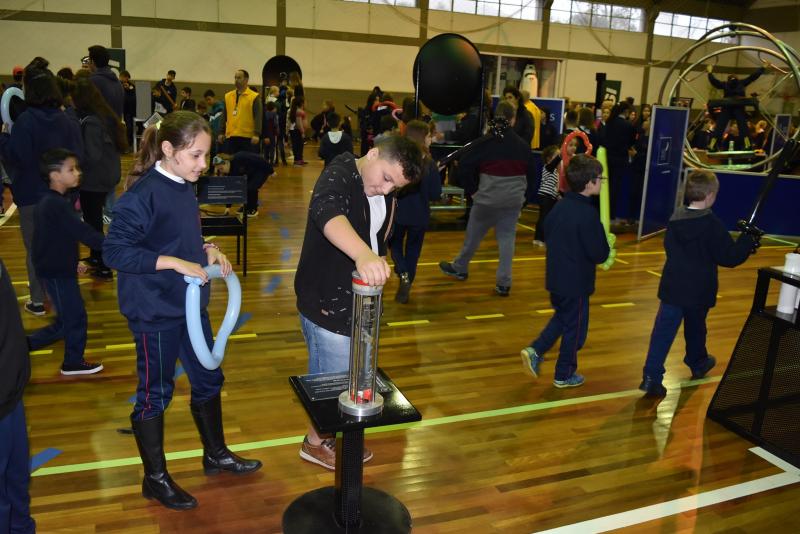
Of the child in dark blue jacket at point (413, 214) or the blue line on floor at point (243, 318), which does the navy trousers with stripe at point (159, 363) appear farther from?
the child in dark blue jacket at point (413, 214)

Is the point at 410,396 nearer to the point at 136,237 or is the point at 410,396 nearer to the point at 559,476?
the point at 559,476

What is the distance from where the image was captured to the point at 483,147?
19.4 ft

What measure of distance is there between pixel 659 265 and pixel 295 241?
4.23 metres

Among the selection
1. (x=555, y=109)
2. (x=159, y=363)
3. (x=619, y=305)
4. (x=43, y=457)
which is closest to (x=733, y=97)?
(x=555, y=109)

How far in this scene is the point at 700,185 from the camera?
3902 mm

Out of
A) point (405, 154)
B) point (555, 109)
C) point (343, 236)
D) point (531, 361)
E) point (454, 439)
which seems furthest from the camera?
point (555, 109)

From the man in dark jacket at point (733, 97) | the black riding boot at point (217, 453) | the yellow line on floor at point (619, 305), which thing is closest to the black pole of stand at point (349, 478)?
the black riding boot at point (217, 453)

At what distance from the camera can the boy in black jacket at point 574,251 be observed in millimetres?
3990

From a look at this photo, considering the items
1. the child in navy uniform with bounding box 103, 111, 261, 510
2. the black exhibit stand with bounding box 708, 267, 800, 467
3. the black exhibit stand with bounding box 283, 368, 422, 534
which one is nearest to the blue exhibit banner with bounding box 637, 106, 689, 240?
the black exhibit stand with bounding box 708, 267, 800, 467

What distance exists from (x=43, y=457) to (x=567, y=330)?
2.98 meters

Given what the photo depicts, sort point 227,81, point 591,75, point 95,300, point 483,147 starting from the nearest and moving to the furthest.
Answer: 1. point 95,300
2. point 483,147
3. point 227,81
4. point 591,75

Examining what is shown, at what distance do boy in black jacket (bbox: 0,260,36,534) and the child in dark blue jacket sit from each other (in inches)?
146

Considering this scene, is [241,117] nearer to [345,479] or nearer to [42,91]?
[42,91]

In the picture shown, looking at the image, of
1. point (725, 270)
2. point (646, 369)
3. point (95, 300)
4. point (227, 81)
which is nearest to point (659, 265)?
point (725, 270)
